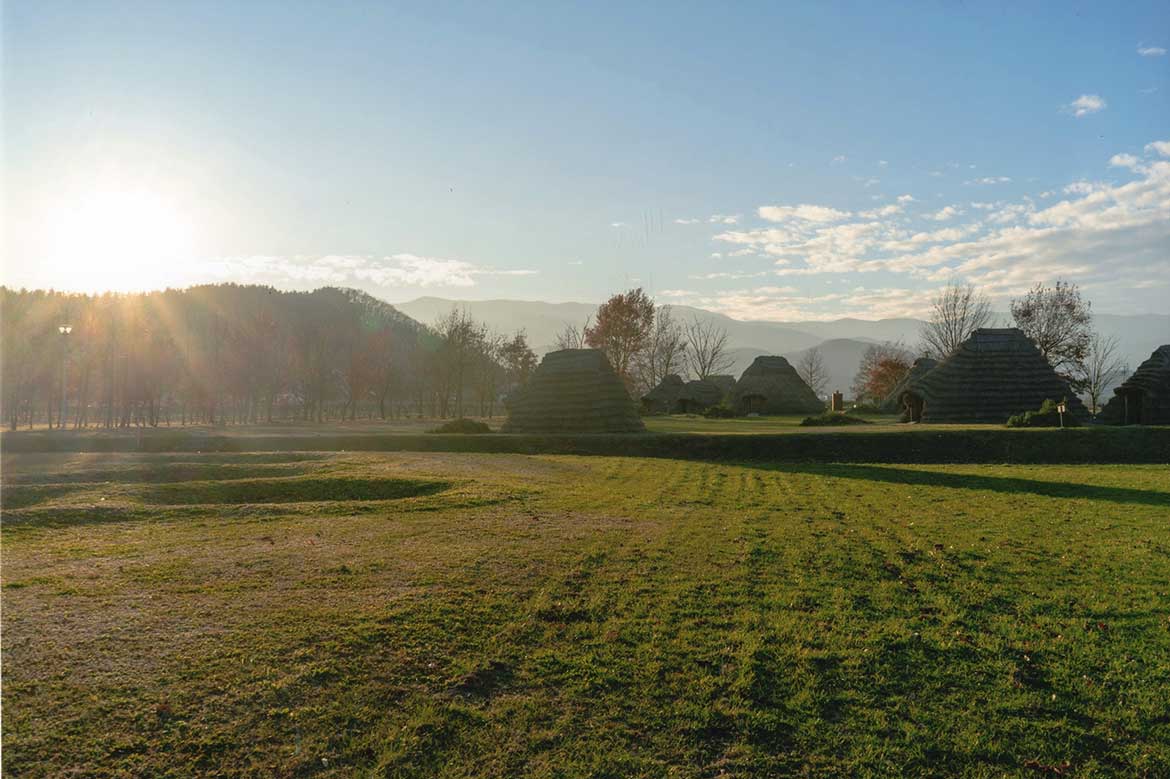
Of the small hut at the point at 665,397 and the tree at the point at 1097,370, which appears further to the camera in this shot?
the small hut at the point at 665,397

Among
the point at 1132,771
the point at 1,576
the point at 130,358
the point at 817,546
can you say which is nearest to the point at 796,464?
the point at 817,546

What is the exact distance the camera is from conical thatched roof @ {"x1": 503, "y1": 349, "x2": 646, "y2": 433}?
31859 millimetres

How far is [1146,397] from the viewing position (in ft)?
121

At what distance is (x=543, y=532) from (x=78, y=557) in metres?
6.29

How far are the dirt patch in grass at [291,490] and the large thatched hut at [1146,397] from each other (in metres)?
39.0

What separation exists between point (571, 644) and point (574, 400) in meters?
26.1

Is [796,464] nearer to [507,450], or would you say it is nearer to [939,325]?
[507,450]

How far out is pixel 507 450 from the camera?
27.6 meters

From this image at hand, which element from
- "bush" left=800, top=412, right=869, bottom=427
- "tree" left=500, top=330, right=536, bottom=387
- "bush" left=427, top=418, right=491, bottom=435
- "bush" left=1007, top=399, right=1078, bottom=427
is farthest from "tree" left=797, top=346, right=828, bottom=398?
"bush" left=427, top=418, right=491, bottom=435

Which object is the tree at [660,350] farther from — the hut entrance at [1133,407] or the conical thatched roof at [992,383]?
the hut entrance at [1133,407]

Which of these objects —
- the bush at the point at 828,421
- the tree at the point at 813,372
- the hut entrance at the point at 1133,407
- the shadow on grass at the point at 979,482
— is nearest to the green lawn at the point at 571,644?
the shadow on grass at the point at 979,482

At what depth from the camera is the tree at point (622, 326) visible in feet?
250

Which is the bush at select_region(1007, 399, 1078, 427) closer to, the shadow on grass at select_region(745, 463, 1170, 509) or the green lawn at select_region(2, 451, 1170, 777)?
the shadow on grass at select_region(745, 463, 1170, 509)

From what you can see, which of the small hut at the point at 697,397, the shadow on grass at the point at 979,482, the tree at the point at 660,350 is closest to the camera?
the shadow on grass at the point at 979,482
